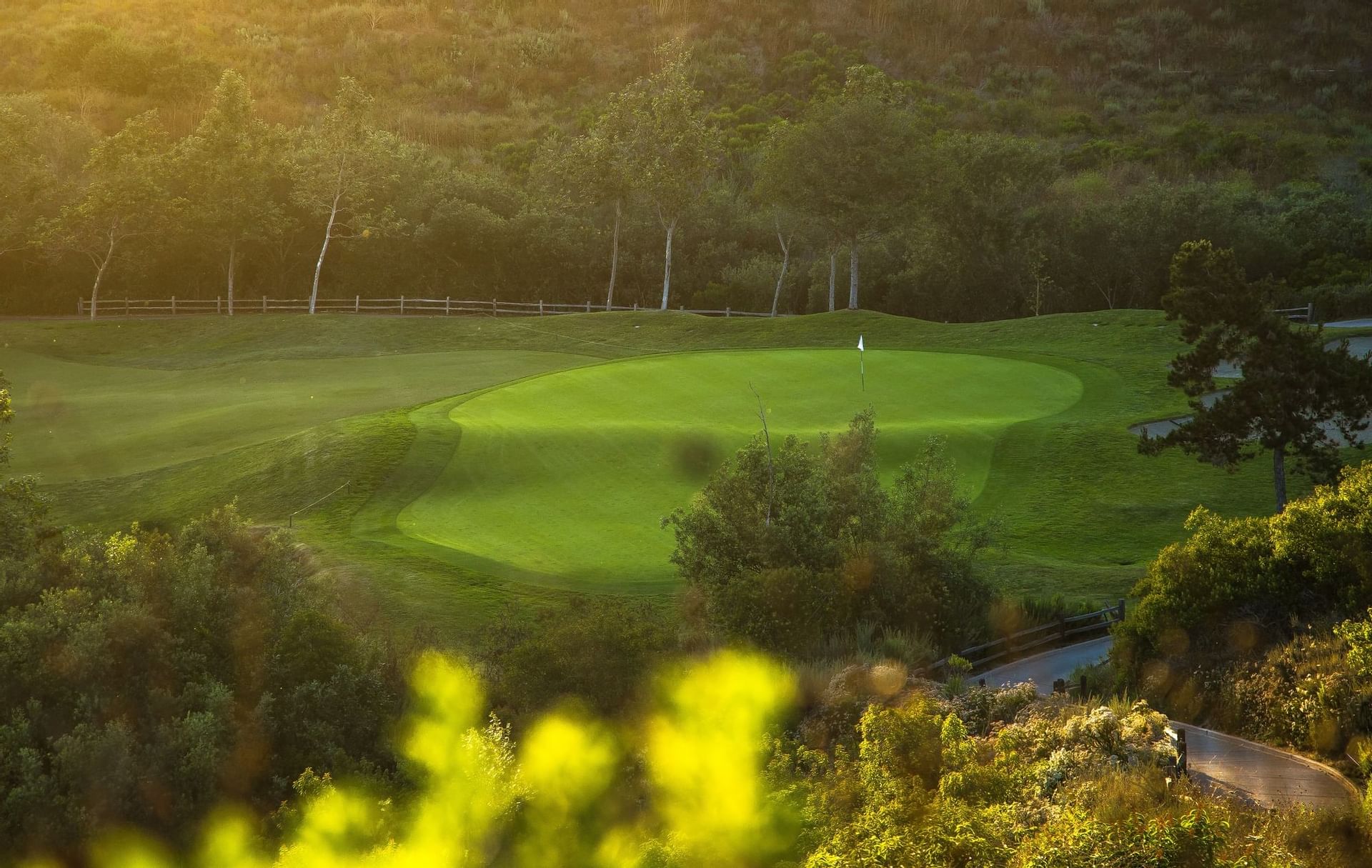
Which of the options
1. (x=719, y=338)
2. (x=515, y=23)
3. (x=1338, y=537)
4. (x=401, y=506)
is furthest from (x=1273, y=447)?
(x=515, y=23)

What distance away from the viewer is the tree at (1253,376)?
2091cm

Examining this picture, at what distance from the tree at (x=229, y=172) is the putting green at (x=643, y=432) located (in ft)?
99.9

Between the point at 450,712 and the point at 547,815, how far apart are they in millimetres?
1824

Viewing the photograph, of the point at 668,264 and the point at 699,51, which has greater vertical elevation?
the point at 699,51

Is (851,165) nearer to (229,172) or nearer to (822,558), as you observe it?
(229,172)

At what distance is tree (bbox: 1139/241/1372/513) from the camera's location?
20906mm

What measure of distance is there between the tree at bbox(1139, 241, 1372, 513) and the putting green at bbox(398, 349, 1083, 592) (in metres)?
4.26

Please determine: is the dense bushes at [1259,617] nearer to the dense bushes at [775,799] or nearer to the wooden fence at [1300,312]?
the dense bushes at [775,799]

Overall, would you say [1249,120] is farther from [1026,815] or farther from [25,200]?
[1026,815]

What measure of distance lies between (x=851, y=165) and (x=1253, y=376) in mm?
28247

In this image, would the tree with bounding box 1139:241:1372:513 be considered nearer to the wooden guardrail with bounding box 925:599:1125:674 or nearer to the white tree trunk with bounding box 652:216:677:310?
the wooden guardrail with bounding box 925:599:1125:674

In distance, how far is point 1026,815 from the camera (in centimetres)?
888

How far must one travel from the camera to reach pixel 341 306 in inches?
2355

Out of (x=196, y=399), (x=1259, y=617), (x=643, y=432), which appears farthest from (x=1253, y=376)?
(x=196, y=399)
